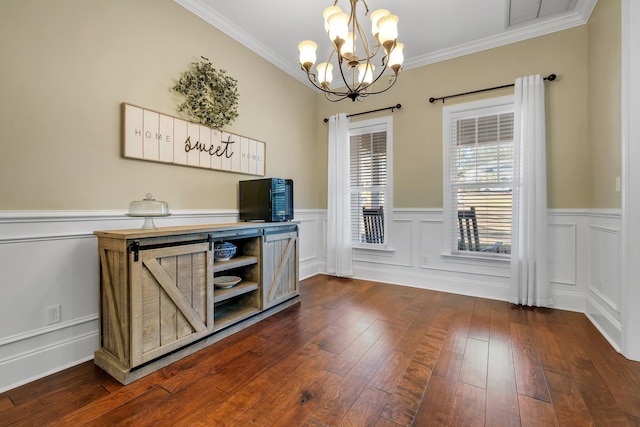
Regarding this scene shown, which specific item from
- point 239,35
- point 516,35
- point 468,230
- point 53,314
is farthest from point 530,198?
point 53,314

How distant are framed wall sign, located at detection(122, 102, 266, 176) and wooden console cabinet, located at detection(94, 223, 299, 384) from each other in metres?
0.71

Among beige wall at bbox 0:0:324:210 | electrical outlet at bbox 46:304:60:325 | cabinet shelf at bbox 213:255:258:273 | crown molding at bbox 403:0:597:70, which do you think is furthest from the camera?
crown molding at bbox 403:0:597:70

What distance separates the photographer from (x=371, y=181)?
395cm

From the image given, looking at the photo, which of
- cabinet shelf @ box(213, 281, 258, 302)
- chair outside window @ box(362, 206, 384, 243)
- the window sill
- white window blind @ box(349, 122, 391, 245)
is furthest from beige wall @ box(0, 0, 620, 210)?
cabinet shelf @ box(213, 281, 258, 302)

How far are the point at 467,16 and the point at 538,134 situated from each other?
1383 millimetres

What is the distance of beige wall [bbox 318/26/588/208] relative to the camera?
2809 millimetres

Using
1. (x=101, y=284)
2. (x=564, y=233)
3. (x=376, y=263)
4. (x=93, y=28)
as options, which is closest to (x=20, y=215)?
(x=101, y=284)

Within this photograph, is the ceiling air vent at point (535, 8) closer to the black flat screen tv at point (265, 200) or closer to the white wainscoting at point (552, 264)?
the white wainscoting at point (552, 264)

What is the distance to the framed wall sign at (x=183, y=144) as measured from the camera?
211cm

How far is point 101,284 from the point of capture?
1.85 metres

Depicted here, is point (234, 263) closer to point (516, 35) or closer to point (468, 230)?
point (468, 230)

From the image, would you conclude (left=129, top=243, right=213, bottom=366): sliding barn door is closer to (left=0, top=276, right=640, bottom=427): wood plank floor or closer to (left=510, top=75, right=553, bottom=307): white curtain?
(left=0, top=276, right=640, bottom=427): wood plank floor

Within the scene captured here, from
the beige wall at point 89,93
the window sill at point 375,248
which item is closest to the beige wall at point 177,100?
the beige wall at point 89,93

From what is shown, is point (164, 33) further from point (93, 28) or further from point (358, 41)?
point (358, 41)
